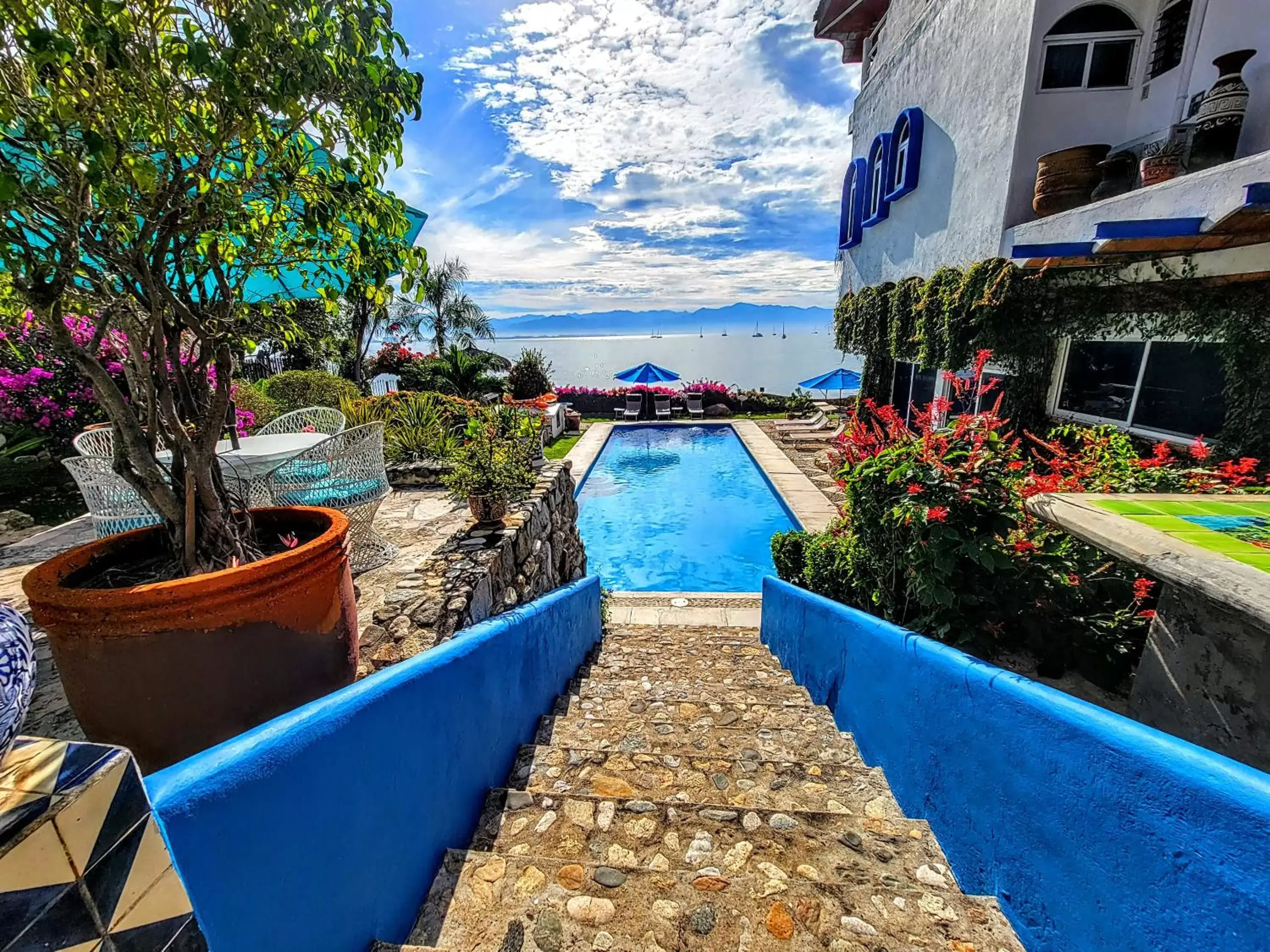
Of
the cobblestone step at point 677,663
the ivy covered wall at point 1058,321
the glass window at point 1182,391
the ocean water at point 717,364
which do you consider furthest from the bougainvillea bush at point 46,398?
the ocean water at point 717,364

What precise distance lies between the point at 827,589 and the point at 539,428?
3600mm

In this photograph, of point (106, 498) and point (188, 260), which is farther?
point (106, 498)

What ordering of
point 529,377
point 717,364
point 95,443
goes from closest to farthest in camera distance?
point 95,443 < point 529,377 < point 717,364

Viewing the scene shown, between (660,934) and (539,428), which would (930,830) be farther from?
(539,428)

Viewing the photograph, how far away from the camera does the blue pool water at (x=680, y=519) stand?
920 centimetres

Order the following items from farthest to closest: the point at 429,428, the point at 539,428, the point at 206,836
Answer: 1. the point at 429,428
2. the point at 539,428
3. the point at 206,836

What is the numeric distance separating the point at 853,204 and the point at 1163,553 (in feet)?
45.5

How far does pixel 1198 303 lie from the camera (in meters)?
5.11

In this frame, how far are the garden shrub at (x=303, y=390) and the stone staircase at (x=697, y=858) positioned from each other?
30.9ft

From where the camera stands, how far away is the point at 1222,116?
4.90 meters

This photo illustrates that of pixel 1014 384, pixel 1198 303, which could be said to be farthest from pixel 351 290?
pixel 1014 384

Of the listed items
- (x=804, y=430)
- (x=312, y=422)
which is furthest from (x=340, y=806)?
(x=804, y=430)

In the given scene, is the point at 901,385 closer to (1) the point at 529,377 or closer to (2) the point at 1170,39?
(2) the point at 1170,39

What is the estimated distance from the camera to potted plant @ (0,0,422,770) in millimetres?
1334
